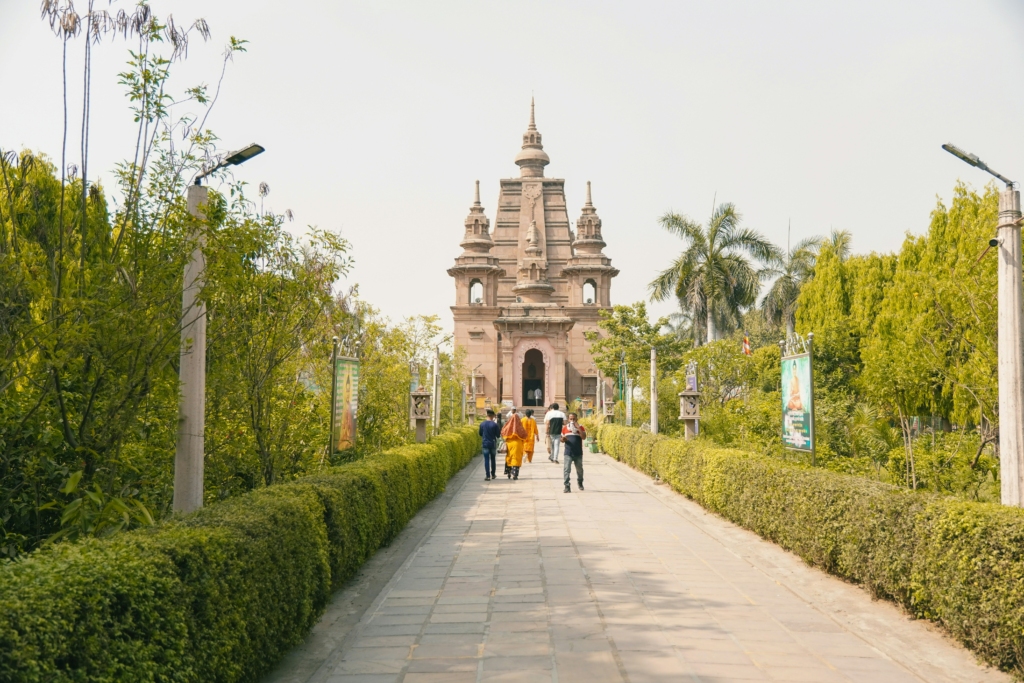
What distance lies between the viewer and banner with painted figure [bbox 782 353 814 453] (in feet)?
36.7

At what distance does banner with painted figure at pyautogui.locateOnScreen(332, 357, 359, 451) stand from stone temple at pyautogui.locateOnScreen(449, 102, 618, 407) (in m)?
44.1

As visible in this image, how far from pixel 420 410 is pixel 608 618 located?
1225 cm

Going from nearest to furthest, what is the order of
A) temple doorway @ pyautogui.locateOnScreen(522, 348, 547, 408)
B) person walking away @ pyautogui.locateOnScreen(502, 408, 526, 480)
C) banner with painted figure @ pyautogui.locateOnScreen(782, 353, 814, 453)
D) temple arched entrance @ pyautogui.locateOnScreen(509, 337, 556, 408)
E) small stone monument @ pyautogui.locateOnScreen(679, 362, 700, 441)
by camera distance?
banner with painted figure @ pyautogui.locateOnScreen(782, 353, 814, 453) < small stone monument @ pyautogui.locateOnScreen(679, 362, 700, 441) < person walking away @ pyautogui.locateOnScreen(502, 408, 526, 480) < temple arched entrance @ pyautogui.locateOnScreen(509, 337, 556, 408) < temple doorway @ pyautogui.locateOnScreen(522, 348, 547, 408)

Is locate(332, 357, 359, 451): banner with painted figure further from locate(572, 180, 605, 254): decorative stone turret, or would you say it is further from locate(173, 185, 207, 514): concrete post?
locate(572, 180, 605, 254): decorative stone turret

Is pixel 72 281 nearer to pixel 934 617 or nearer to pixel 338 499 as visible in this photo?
pixel 338 499

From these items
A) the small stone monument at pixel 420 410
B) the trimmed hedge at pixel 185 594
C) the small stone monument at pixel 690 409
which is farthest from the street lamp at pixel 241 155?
the small stone monument at pixel 690 409

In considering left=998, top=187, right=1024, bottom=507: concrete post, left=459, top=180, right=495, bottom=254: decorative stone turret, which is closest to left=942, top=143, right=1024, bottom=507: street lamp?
left=998, top=187, right=1024, bottom=507: concrete post

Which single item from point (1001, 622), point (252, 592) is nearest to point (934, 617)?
point (1001, 622)

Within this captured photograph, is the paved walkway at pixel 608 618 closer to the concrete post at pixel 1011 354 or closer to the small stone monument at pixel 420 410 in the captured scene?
the concrete post at pixel 1011 354

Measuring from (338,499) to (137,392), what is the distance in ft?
7.03

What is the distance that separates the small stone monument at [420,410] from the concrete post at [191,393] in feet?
38.6

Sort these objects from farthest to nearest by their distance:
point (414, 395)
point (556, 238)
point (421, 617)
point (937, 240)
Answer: point (556, 238) → point (937, 240) → point (414, 395) → point (421, 617)

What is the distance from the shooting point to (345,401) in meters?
12.2

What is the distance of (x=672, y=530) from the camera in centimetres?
1238
